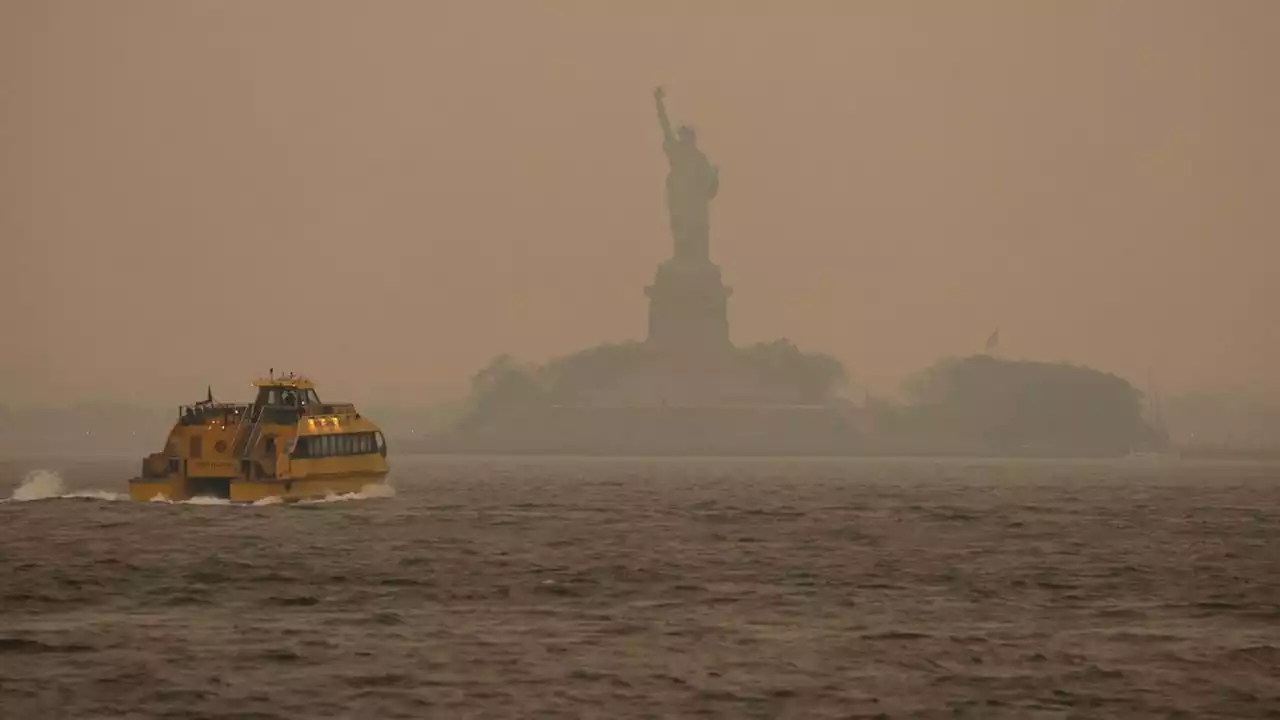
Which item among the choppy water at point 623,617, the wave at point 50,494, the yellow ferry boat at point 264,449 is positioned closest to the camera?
the choppy water at point 623,617

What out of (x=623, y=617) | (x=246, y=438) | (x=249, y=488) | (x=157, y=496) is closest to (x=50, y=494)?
(x=157, y=496)

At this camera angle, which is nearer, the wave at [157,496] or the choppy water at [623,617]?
the choppy water at [623,617]

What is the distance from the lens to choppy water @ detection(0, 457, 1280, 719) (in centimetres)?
3591

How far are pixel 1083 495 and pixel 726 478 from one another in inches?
1780

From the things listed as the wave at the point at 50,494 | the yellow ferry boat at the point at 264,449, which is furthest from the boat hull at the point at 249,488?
the wave at the point at 50,494

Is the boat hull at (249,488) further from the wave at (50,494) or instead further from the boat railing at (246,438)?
the wave at (50,494)

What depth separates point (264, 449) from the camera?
90.3 meters

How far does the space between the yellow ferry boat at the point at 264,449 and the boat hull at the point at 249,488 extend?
0.05 meters

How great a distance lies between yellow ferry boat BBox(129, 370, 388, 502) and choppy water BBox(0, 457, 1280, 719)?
206 cm

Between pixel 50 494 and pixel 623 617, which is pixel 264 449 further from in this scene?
pixel 623 617

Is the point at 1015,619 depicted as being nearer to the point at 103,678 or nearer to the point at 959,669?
the point at 959,669

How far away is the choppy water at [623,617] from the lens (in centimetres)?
3591

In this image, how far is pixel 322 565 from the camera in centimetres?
5994

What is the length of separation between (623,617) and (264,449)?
47.1m
